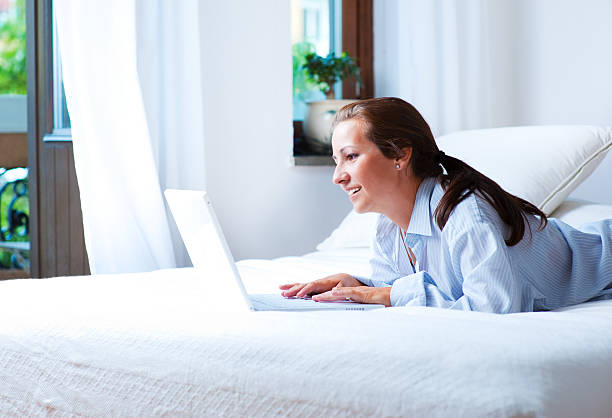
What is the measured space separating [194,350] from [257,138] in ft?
5.77

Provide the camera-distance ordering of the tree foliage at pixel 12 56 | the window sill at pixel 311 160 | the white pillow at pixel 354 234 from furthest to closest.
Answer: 1. the tree foliage at pixel 12 56
2. the window sill at pixel 311 160
3. the white pillow at pixel 354 234

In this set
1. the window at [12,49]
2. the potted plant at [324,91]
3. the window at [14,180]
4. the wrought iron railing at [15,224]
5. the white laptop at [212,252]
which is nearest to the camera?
the white laptop at [212,252]

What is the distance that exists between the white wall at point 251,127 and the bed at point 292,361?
1.38m

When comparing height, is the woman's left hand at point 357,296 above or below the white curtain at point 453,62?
below

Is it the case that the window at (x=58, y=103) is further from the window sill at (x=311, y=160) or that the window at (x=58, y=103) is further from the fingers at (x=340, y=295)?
the fingers at (x=340, y=295)

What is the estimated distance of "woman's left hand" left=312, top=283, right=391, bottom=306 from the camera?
1.30m

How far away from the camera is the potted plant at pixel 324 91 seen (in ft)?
9.44

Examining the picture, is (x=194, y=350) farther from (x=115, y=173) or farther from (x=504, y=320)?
(x=115, y=173)

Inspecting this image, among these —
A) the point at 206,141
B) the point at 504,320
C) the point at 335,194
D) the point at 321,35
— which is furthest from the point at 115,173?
the point at 504,320

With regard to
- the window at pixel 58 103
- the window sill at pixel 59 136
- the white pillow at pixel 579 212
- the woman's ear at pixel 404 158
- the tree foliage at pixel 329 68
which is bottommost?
the white pillow at pixel 579 212

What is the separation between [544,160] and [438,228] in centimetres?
94

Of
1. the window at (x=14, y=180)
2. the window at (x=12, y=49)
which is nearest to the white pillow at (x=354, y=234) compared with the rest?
the window at (x=14, y=180)

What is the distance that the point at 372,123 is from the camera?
1.35 metres

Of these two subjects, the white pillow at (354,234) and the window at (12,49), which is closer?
the white pillow at (354,234)
